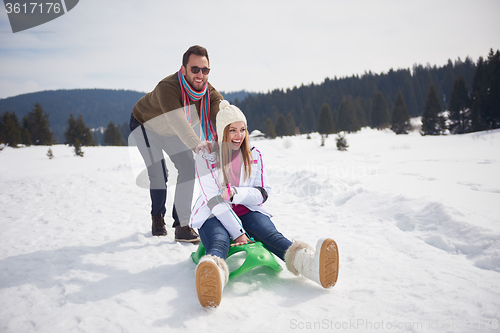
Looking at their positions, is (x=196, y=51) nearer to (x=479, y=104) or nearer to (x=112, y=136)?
(x=479, y=104)

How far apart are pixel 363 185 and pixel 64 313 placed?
442cm

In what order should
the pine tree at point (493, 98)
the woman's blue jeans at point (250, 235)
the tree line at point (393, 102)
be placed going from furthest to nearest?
1. the tree line at point (393, 102)
2. the pine tree at point (493, 98)
3. the woman's blue jeans at point (250, 235)

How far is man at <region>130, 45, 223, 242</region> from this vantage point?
269cm

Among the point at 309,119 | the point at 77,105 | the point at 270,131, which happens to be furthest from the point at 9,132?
the point at 77,105

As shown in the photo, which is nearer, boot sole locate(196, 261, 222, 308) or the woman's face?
boot sole locate(196, 261, 222, 308)

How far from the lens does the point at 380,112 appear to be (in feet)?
157

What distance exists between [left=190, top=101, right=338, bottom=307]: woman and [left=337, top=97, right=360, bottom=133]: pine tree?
4509cm

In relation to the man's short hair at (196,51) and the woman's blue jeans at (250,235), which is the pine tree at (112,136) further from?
the woman's blue jeans at (250,235)

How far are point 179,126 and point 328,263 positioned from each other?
174cm

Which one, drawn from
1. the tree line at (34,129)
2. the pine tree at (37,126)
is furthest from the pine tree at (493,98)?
the pine tree at (37,126)

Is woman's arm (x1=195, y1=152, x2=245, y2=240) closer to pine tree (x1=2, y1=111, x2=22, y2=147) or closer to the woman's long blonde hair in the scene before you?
the woman's long blonde hair

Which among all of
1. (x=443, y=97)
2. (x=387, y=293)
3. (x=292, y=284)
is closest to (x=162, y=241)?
(x=292, y=284)

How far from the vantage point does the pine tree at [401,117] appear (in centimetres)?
3628

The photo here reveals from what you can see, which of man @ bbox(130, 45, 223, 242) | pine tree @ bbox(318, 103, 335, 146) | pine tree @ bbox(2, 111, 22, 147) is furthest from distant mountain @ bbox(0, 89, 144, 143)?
man @ bbox(130, 45, 223, 242)
